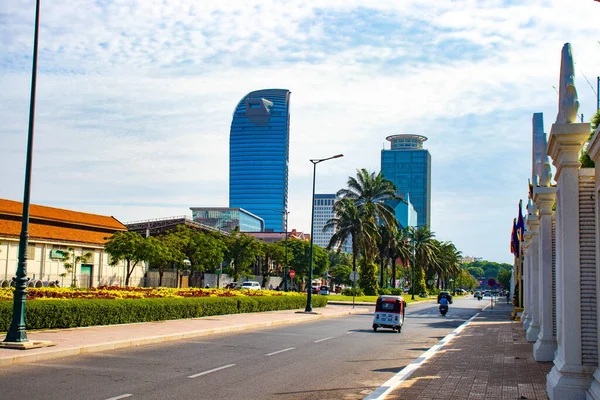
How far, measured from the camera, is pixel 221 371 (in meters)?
14.0

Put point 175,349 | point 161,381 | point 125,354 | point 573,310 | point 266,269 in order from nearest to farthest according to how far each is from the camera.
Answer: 1. point 573,310
2. point 161,381
3. point 125,354
4. point 175,349
5. point 266,269

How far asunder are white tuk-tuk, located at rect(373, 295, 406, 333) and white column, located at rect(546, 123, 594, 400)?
1733 centimetres

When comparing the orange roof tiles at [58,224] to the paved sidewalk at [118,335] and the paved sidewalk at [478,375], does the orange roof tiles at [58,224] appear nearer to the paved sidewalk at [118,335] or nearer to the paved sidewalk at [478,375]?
the paved sidewalk at [118,335]

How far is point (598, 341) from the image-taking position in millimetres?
9281

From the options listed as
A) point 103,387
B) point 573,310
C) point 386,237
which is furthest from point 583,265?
→ point 386,237

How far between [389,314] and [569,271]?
18.2 m

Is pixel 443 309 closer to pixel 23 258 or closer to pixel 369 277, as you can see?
pixel 369 277

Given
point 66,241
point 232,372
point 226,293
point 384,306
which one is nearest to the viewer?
point 232,372

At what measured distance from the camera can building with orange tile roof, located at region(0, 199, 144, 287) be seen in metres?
49.1

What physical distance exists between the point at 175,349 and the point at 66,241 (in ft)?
135

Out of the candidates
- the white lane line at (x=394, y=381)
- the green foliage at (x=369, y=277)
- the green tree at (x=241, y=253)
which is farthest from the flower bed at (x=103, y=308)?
the green tree at (x=241, y=253)

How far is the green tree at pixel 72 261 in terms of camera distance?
5180 cm

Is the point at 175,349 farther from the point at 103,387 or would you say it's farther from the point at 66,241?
the point at 66,241

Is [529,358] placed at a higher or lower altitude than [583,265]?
lower
